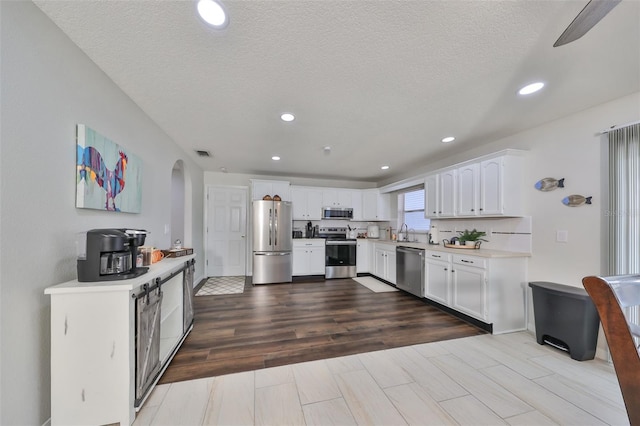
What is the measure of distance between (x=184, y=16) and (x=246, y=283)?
14.4ft

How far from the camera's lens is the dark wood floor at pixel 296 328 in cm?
214

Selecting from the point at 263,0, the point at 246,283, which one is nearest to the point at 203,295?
the point at 246,283

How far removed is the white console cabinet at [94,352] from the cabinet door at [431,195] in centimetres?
409

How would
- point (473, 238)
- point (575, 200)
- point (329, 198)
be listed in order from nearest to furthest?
point (575, 200)
point (473, 238)
point (329, 198)

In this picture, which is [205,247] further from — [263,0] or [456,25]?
[456,25]

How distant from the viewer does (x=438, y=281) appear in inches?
134

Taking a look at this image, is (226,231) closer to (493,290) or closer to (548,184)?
(493,290)

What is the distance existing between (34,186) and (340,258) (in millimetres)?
4689

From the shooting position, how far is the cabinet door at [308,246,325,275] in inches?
205

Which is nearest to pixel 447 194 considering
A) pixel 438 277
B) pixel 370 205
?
pixel 438 277

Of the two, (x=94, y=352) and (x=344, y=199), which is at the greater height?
(x=344, y=199)

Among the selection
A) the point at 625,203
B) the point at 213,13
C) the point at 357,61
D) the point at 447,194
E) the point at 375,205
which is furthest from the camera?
the point at 375,205

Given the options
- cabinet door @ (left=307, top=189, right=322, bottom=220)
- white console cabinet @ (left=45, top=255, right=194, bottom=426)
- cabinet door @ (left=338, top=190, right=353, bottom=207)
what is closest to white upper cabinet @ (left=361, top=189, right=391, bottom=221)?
cabinet door @ (left=338, top=190, right=353, bottom=207)

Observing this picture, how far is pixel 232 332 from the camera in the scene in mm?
2641
